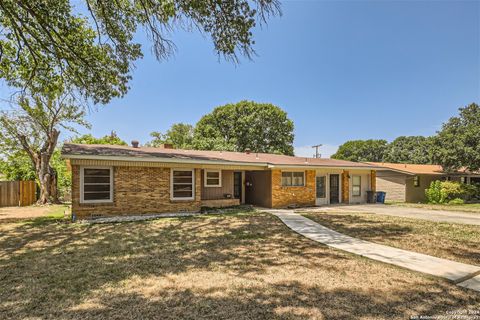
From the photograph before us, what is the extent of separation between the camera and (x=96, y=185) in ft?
35.4

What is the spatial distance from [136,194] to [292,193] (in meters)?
8.49

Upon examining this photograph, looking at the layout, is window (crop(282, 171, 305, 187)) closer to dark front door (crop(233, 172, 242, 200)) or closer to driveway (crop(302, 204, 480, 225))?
driveway (crop(302, 204, 480, 225))

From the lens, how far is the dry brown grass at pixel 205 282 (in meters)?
3.41

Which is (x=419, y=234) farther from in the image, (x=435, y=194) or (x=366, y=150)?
(x=366, y=150)

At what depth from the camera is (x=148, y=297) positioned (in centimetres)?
377

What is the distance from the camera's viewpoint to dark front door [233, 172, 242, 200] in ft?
52.9

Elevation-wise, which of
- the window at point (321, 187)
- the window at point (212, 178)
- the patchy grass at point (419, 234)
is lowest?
the patchy grass at point (419, 234)

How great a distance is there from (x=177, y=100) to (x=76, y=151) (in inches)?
672

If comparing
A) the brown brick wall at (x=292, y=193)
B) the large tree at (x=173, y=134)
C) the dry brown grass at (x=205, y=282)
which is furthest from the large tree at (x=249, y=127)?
the dry brown grass at (x=205, y=282)

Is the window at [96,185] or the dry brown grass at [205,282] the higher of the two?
the window at [96,185]

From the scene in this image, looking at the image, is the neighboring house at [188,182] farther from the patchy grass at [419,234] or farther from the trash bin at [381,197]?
the patchy grass at [419,234]

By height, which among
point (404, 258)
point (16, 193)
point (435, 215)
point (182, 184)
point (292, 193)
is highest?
point (182, 184)

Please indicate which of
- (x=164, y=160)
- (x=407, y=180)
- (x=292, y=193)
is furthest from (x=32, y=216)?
(x=407, y=180)

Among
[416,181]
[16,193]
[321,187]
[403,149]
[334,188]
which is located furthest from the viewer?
[403,149]
